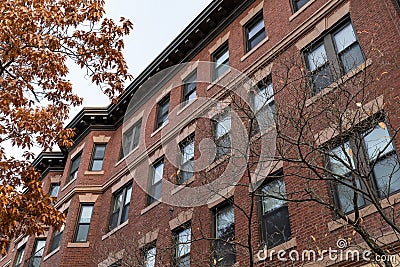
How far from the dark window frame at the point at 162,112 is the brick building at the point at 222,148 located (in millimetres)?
69

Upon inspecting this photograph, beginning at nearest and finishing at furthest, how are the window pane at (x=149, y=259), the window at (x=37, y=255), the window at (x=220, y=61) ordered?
the window pane at (x=149, y=259), the window at (x=220, y=61), the window at (x=37, y=255)

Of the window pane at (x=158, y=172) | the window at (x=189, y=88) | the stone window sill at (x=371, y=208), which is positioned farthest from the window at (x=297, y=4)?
the stone window sill at (x=371, y=208)

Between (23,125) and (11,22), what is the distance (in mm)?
2400

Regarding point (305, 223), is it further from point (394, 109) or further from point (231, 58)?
point (231, 58)

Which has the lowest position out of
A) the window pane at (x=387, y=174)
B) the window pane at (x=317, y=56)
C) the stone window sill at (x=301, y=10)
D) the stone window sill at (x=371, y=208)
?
the stone window sill at (x=371, y=208)

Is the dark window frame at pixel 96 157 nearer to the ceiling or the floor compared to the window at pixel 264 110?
nearer to the ceiling

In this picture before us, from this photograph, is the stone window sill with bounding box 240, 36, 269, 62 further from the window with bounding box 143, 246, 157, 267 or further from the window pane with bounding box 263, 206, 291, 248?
the window with bounding box 143, 246, 157, 267

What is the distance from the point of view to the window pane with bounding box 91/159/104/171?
20438mm

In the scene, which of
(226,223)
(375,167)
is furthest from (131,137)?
(375,167)

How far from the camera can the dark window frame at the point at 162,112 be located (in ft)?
60.6

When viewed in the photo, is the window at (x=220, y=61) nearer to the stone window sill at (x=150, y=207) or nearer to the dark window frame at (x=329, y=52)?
the dark window frame at (x=329, y=52)

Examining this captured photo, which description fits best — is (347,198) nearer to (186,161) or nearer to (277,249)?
(277,249)

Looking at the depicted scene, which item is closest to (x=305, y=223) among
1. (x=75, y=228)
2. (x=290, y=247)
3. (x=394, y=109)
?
(x=290, y=247)

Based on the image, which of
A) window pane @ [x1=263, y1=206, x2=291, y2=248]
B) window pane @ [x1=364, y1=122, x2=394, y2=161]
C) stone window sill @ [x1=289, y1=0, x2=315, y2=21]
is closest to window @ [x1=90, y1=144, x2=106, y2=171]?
window pane @ [x1=263, y1=206, x2=291, y2=248]
